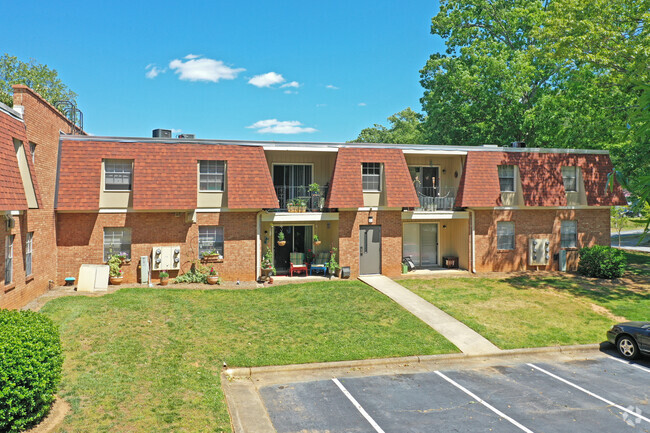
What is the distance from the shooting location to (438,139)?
34969 millimetres

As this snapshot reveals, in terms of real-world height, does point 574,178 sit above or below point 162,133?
below

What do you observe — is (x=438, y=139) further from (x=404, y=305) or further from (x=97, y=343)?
(x=97, y=343)

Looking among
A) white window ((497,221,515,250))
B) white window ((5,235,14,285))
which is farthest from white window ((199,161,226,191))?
white window ((497,221,515,250))

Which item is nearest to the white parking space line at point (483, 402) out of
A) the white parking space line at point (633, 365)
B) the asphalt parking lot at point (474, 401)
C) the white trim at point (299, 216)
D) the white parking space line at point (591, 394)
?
the asphalt parking lot at point (474, 401)

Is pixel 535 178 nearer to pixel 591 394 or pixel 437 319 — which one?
pixel 437 319

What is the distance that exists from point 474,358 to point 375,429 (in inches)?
208

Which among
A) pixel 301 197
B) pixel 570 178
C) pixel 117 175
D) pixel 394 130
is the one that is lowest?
pixel 301 197

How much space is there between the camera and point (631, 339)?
1262cm

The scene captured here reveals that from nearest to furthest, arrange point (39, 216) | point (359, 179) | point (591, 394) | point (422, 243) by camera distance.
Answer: point (591, 394)
point (39, 216)
point (359, 179)
point (422, 243)

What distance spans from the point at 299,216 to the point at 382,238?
13.6 ft

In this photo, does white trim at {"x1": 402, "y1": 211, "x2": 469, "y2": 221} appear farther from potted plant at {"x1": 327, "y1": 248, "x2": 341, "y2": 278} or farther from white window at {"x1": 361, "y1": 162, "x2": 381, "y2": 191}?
potted plant at {"x1": 327, "y1": 248, "x2": 341, "y2": 278}

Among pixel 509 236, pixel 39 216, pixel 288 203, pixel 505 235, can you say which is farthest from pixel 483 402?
pixel 39 216

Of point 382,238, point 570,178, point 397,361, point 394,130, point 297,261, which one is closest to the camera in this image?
point 397,361

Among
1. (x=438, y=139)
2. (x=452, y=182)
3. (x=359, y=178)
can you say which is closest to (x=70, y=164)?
(x=359, y=178)
